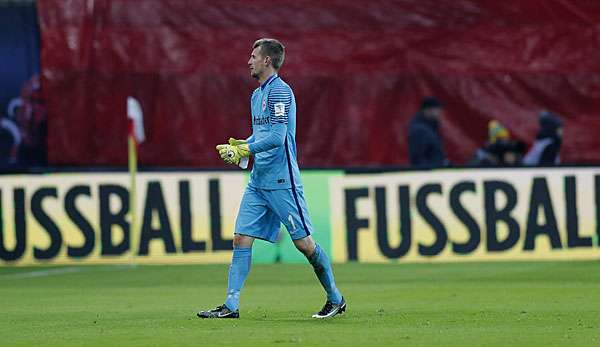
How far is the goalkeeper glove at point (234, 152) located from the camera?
11.1 meters

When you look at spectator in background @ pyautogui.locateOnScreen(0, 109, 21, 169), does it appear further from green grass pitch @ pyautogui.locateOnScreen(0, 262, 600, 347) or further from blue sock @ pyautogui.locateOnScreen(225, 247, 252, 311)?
blue sock @ pyautogui.locateOnScreen(225, 247, 252, 311)

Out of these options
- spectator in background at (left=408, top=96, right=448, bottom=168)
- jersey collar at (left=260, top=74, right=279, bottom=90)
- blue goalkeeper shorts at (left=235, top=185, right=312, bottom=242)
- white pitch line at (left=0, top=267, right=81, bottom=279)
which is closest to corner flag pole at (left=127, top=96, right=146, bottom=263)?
white pitch line at (left=0, top=267, right=81, bottom=279)

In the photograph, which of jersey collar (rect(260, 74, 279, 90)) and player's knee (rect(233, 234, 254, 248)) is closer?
jersey collar (rect(260, 74, 279, 90))

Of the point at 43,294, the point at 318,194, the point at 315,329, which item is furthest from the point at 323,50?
the point at 315,329

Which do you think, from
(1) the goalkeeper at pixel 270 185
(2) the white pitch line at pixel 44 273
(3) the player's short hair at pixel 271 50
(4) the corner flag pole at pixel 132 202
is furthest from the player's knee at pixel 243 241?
(4) the corner flag pole at pixel 132 202

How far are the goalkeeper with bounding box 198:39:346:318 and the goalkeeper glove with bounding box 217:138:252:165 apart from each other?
0.04 m

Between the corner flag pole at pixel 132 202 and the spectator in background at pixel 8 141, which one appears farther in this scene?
the spectator in background at pixel 8 141

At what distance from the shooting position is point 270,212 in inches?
463

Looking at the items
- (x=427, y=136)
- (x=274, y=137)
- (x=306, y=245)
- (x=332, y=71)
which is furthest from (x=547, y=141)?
(x=274, y=137)

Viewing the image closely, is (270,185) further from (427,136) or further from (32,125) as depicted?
(32,125)

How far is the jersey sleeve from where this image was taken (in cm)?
1134

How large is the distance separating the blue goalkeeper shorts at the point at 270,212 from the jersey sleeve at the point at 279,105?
57 centimetres

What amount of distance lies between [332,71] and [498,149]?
262 centimetres

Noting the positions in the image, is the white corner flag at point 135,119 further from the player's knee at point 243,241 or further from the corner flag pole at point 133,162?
the player's knee at point 243,241
